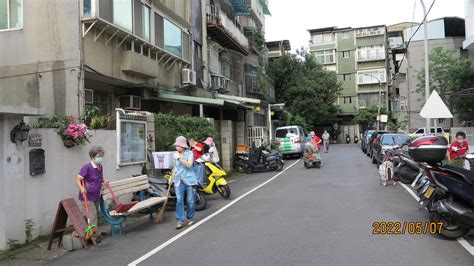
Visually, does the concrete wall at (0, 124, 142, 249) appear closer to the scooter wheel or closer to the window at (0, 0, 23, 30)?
the scooter wheel

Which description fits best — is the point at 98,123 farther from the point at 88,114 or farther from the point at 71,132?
the point at 71,132

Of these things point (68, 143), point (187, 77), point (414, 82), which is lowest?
point (68, 143)

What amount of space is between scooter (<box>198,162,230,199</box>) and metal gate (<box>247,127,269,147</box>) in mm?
15873

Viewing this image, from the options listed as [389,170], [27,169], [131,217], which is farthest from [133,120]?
[389,170]

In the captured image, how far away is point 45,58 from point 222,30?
1321 cm

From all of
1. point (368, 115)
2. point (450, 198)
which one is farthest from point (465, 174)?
point (368, 115)

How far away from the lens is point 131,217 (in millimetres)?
10711

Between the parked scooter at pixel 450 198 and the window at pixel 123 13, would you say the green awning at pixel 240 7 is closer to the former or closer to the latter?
the window at pixel 123 13

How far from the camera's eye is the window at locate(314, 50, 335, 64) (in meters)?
67.4

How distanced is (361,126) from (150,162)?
55056 millimetres

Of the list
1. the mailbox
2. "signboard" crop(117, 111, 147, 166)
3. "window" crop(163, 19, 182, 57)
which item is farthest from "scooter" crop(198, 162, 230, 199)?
→ "window" crop(163, 19, 182, 57)

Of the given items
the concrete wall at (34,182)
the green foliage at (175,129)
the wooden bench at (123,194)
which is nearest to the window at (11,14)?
the green foliage at (175,129)

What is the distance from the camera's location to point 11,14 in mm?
13055

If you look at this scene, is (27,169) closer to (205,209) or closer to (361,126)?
(205,209)
